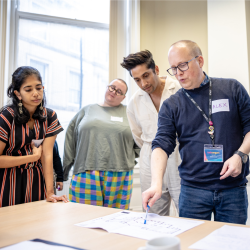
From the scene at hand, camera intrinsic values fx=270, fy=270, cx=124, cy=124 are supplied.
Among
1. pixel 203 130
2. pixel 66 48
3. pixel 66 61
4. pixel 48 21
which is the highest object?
pixel 48 21

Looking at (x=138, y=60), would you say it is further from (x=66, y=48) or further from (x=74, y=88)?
(x=66, y=48)

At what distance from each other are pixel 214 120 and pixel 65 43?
96.8 inches

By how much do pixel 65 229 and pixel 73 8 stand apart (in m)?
2.98

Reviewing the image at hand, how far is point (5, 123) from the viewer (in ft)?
5.23

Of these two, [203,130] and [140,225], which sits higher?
[203,130]

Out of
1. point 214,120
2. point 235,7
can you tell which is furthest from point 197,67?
point 235,7

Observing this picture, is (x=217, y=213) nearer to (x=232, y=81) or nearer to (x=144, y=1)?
(x=232, y=81)

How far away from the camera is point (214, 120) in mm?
1319

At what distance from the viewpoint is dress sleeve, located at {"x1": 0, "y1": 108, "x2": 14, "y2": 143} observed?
1566mm

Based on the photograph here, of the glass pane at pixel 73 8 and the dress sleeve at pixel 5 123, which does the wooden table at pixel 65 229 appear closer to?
the dress sleeve at pixel 5 123

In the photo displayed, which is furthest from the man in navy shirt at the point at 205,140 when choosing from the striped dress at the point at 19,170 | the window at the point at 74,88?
the window at the point at 74,88

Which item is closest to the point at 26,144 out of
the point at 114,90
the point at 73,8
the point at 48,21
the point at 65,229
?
the point at 65,229

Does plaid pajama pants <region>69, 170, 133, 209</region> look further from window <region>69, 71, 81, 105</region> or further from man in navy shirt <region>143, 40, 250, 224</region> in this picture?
window <region>69, 71, 81, 105</region>

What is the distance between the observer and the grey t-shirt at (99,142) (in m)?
2.23
